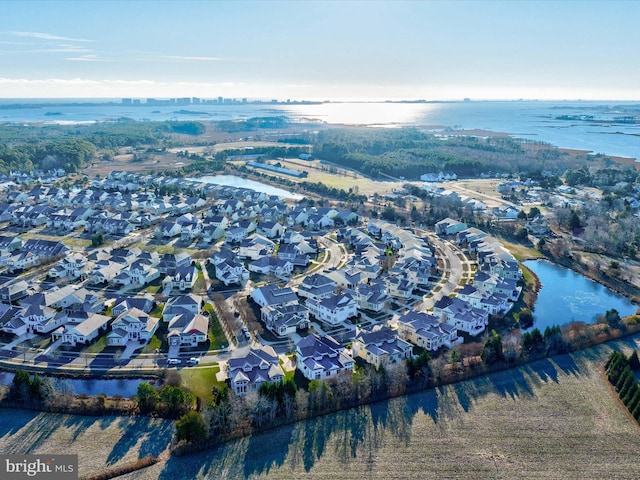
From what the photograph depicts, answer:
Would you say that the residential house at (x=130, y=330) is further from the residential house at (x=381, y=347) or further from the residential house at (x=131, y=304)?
the residential house at (x=381, y=347)

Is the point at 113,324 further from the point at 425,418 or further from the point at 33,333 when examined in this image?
the point at 425,418

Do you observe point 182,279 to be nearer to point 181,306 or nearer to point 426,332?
point 181,306

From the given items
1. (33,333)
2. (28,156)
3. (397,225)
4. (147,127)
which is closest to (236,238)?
(397,225)

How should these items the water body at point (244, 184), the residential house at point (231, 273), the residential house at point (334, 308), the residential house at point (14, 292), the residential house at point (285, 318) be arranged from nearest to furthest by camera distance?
the residential house at point (285, 318)
the residential house at point (334, 308)
the residential house at point (14, 292)
the residential house at point (231, 273)
the water body at point (244, 184)

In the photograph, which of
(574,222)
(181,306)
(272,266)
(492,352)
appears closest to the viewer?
(492,352)

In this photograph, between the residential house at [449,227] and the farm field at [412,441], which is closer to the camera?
the farm field at [412,441]

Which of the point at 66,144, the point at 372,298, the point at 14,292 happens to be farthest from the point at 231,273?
the point at 66,144

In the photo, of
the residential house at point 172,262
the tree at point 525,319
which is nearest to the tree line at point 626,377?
the tree at point 525,319
